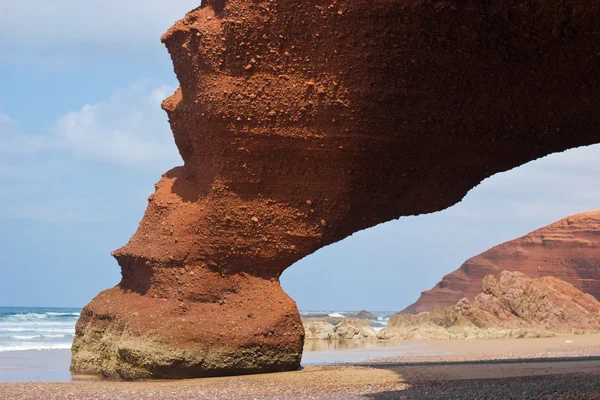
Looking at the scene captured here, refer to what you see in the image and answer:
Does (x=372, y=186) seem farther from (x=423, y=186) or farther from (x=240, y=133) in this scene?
(x=240, y=133)

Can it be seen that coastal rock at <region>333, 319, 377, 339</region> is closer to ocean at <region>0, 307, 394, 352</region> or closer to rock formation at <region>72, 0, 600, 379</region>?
ocean at <region>0, 307, 394, 352</region>

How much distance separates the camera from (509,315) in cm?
2434

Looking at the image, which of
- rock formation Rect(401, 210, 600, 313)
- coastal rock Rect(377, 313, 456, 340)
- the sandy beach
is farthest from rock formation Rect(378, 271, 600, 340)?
rock formation Rect(401, 210, 600, 313)

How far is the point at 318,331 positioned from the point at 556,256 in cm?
2691

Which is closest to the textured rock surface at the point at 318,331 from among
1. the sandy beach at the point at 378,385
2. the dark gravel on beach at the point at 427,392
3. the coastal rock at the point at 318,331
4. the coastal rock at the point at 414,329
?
the coastal rock at the point at 318,331

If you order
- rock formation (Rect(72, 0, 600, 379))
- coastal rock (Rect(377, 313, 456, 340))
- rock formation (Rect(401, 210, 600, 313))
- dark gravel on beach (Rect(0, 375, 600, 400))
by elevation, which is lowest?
dark gravel on beach (Rect(0, 375, 600, 400))

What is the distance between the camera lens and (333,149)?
952 cm

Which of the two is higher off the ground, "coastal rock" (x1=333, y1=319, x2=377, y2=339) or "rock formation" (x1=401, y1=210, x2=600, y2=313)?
"rock formation" (x1=401, y1=210, x2=600, y2=313)

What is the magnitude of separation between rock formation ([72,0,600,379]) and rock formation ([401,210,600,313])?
36687 millimetres

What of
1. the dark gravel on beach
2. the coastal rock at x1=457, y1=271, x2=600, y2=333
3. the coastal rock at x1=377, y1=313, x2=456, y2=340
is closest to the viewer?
the dark gravel on beach

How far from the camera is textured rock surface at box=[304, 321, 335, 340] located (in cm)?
2311

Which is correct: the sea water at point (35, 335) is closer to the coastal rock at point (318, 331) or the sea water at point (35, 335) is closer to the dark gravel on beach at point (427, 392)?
the coastal rock at point (318, 331)

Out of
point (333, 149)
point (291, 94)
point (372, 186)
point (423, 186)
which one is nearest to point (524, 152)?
point (423, 186)

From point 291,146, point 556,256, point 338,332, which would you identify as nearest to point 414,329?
point 338,332
